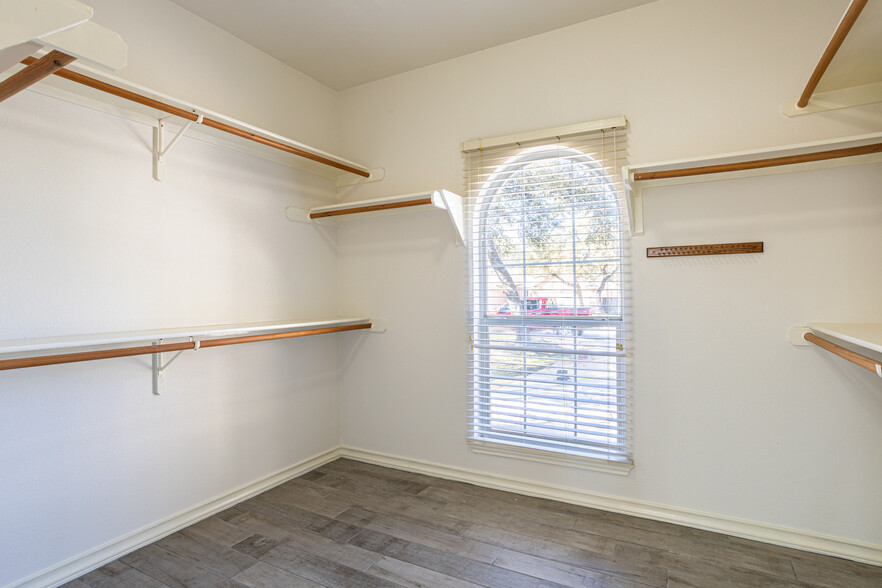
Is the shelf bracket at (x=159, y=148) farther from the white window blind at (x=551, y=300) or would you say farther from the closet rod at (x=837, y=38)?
the closet rod at (x=837, y=38)

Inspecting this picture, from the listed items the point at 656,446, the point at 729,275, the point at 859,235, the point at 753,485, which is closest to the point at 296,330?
the point at 656,446

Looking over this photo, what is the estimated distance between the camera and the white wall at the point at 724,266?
6.97 ft

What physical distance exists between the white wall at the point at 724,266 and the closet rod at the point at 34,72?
216 cm

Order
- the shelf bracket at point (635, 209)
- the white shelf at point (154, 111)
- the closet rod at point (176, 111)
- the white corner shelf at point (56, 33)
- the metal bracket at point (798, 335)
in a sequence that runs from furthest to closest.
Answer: the shelf bracket at point (635, 209) < the metal bracket at point (798, 335) < the white shelf at point (154, 111) < the closet rod at point (176, 111) < the white corner shelf at point (56, 33)

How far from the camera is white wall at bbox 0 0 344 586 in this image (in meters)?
1.93

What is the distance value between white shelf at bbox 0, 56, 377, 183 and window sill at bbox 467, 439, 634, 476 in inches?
76.4

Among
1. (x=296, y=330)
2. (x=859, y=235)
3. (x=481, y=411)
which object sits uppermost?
(x=859, y=235)

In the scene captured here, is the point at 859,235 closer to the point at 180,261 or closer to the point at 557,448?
the point at 557,448

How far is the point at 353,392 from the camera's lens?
3422mm

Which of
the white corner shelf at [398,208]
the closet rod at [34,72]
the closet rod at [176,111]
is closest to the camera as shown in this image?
the closet rod at [34,72]

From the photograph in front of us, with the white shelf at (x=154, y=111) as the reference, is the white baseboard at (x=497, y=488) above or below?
below

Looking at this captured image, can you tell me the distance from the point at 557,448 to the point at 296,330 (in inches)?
63.6

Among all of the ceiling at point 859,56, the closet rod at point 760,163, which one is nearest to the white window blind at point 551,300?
the closet rod at point 760,163

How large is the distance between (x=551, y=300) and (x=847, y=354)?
1.35 meters
